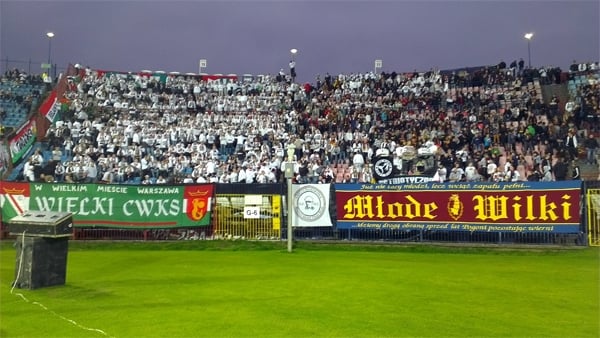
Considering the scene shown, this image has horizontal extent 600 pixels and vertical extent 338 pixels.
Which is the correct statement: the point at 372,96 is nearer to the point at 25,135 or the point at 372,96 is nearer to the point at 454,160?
the point at 454,160

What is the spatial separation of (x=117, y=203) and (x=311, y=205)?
704cm

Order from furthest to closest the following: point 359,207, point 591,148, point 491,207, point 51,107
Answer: point 51,107
point 591,148
point 359,207
point 491,207

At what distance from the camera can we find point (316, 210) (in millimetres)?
17953

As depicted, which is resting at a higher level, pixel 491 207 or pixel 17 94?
pixel 17 94

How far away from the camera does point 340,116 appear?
29859 mm

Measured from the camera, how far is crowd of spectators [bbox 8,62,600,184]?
22.8 metres

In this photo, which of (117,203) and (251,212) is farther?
(251,212)

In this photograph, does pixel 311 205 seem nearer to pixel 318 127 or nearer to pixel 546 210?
pixel 546 210

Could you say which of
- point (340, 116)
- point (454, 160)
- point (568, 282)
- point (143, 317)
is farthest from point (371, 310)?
point (340, 116)

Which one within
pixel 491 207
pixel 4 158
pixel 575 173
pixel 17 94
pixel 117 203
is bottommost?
pixel 491 207

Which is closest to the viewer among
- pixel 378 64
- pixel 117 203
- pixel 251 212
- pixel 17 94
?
pixel 117 203

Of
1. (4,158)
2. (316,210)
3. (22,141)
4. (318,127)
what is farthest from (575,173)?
(22,141)

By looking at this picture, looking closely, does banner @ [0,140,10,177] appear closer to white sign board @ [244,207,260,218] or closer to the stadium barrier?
the stadium barrier

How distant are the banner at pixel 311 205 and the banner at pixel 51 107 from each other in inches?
703
